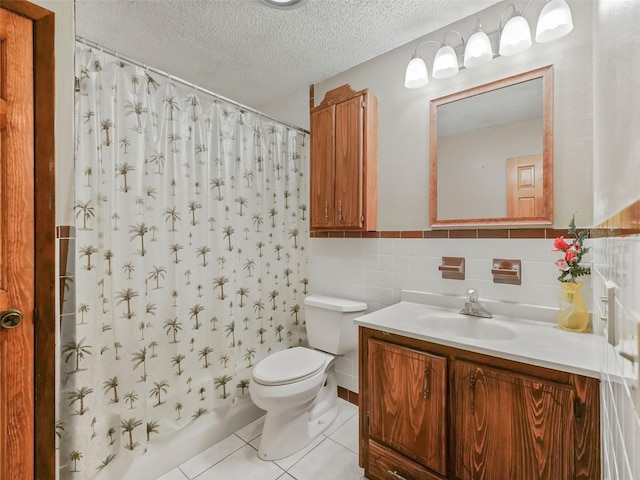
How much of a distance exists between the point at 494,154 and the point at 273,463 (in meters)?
1.99

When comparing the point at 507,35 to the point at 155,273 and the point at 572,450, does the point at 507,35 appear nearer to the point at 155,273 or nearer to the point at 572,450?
the point at 572,450

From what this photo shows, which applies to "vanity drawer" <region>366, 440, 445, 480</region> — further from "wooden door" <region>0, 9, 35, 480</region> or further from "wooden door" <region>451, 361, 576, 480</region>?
"wooden door" <region>0, 9, 35, 480</region>

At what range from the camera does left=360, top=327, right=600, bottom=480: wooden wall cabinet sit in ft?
3.09

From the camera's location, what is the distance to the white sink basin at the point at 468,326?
1.40 m

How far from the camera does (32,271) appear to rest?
1.10 metres

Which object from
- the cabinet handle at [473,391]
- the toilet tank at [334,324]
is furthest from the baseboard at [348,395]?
the cabinet handle at [473,391]

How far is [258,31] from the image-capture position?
174cm

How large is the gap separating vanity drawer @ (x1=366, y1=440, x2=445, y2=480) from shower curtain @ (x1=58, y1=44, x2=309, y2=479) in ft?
2.88

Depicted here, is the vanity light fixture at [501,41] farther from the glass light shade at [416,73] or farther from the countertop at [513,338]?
the countertop at [513,338]

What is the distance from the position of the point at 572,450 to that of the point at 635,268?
0.99m

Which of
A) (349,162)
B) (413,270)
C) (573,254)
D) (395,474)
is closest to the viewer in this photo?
→ (573,254)

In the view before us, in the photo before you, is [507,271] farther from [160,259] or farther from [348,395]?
[160,259]

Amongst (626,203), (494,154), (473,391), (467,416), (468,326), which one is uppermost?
(494,154)

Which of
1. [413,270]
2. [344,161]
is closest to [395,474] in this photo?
[413,270]
